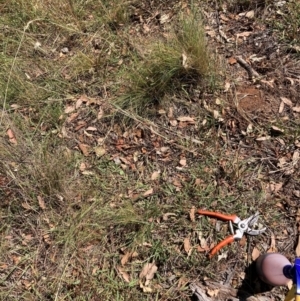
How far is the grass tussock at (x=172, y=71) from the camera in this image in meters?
3.32

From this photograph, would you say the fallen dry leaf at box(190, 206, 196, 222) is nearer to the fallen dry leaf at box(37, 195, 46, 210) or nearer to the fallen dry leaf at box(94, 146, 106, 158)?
the fallen dry leaf at box(94, 146, 106, 158)

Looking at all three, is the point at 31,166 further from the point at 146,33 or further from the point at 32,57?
the point at 146,33

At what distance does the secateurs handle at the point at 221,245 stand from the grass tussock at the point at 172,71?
1060 mm

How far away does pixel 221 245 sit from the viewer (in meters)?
2.87

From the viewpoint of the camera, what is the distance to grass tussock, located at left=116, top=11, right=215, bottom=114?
131 inches

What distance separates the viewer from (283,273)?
8.64 ft

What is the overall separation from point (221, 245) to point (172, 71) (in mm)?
1226

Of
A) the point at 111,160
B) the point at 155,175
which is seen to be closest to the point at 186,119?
the point at 155,175

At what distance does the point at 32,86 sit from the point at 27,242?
1167mm

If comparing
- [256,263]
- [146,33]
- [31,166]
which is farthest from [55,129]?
[256,263]

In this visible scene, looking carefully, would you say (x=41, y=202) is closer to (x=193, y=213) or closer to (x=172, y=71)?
(x=193, y=213)

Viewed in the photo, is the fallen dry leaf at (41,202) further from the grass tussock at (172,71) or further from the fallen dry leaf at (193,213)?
the fallen dry leaf at (193,213)

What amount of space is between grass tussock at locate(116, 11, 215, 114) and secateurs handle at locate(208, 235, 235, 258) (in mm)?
1060

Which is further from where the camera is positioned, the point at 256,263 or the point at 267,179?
the point at 267,179
